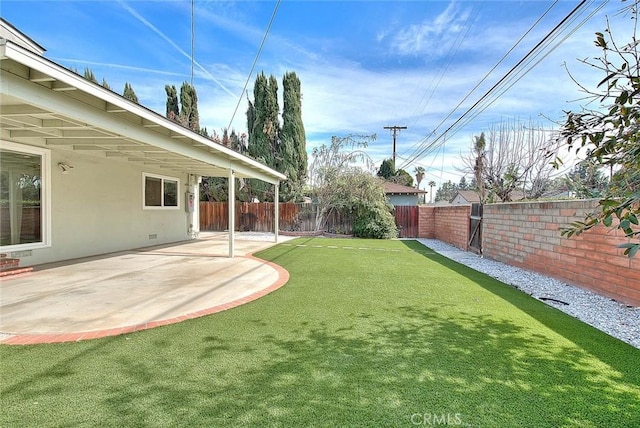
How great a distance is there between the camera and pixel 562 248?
22.4 ft

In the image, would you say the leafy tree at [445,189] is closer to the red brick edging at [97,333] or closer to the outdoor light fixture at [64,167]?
the outdoor light fixture at [64,167]

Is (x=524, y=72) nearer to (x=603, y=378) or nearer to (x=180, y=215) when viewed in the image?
(x=603, y=378)

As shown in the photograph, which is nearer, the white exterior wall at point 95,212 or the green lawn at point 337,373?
the green lawn at point 337,373

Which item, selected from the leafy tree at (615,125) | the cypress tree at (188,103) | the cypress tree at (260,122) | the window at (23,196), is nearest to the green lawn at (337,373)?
the leafy tree at (615,125)

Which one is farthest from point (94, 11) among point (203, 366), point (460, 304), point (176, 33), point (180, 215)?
point (460, 304)

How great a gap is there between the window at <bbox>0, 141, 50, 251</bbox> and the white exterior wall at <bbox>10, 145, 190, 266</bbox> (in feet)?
0.68

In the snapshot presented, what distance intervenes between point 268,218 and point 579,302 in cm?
1557

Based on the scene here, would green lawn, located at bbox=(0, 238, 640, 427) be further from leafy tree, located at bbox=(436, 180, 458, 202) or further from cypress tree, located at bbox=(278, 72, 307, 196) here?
leafy tree, located at bbox=(436, 180, 458, 202)

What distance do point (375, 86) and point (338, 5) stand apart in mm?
8917

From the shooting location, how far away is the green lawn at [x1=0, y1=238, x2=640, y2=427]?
2369 mm

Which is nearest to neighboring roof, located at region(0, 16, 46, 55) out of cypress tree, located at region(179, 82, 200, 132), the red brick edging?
the red brick edging

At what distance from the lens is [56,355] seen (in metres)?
3.24

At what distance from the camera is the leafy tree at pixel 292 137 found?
22062mm

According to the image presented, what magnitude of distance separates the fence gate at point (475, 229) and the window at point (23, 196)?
1191 cm
